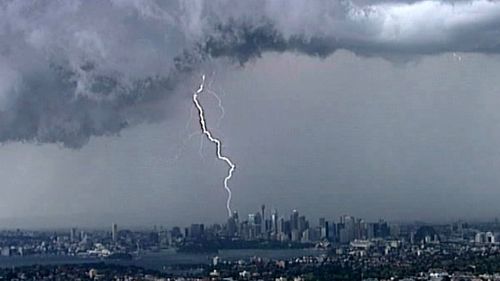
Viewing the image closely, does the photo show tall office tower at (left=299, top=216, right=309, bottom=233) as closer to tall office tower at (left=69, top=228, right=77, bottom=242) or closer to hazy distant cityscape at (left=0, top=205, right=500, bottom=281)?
hazy distant cityscape at (left=0, top=205, right=500, bottom=281)

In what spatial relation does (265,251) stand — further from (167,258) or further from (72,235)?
(72,235)

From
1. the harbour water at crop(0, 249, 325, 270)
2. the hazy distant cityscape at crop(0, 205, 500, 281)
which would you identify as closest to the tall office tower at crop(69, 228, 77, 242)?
the hazy distant cityscape at crop(0, 205, 500, 281)

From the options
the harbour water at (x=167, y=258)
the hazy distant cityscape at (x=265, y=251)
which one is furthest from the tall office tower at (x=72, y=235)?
the harbour water at (x=167, y=258)

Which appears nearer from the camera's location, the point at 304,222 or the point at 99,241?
the point at 99,241

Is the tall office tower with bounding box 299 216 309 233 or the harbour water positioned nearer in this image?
the harbour water

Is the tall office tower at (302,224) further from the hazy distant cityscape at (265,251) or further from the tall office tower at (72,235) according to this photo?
the tall office tower at (72,235)

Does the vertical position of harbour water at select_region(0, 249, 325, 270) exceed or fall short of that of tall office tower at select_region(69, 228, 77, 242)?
it falls short

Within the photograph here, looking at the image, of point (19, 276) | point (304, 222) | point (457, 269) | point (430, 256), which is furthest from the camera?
point (304, 222)

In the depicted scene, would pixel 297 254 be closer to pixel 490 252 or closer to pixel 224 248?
pixel 224 248

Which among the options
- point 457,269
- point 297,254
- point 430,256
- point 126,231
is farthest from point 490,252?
point 126,231

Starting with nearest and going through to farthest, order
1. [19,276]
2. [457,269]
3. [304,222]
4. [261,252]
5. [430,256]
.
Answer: [19,276], [457,269], [430,256], [261,252], [304,222]
